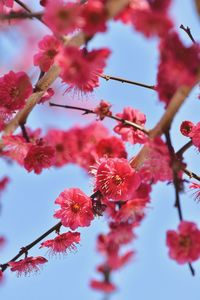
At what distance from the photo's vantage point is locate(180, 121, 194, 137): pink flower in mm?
4312

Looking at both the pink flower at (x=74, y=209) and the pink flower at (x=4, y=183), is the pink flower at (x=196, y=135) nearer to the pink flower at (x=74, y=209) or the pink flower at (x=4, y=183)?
the pink flower at (x=74, y=209)

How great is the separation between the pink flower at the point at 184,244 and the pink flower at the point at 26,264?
1349 mm

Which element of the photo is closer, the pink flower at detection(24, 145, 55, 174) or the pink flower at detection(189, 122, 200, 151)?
the pink flower at detection(24, 145, 55, 174)

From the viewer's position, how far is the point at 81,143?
3.47 meters

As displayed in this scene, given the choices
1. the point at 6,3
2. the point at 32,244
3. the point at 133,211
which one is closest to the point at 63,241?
the point at 32,244

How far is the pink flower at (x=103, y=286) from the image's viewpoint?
102 inches

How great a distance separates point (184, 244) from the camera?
3168mm

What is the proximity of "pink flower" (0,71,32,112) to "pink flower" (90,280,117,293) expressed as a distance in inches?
58.9

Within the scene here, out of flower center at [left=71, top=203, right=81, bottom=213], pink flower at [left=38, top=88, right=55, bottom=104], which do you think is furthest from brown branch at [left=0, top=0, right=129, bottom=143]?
flower center at [left=71, top=203, right=81, bottom=213]

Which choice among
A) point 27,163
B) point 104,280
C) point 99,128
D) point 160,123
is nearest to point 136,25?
point 160,123

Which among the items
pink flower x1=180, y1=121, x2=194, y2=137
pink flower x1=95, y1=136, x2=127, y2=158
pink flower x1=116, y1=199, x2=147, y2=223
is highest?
pink flower x1=180, y1=121, x2=194, y2=137

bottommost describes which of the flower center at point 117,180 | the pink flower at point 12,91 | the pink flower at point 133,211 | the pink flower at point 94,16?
the pink flower at point 133,211

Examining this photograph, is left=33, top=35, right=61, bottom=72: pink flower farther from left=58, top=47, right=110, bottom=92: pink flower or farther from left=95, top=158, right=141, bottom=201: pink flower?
left=58, top=47, right=110, bottom=92: pink flower

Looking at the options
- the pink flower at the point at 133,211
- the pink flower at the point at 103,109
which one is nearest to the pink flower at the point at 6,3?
the pink flower at the point at 103,109
